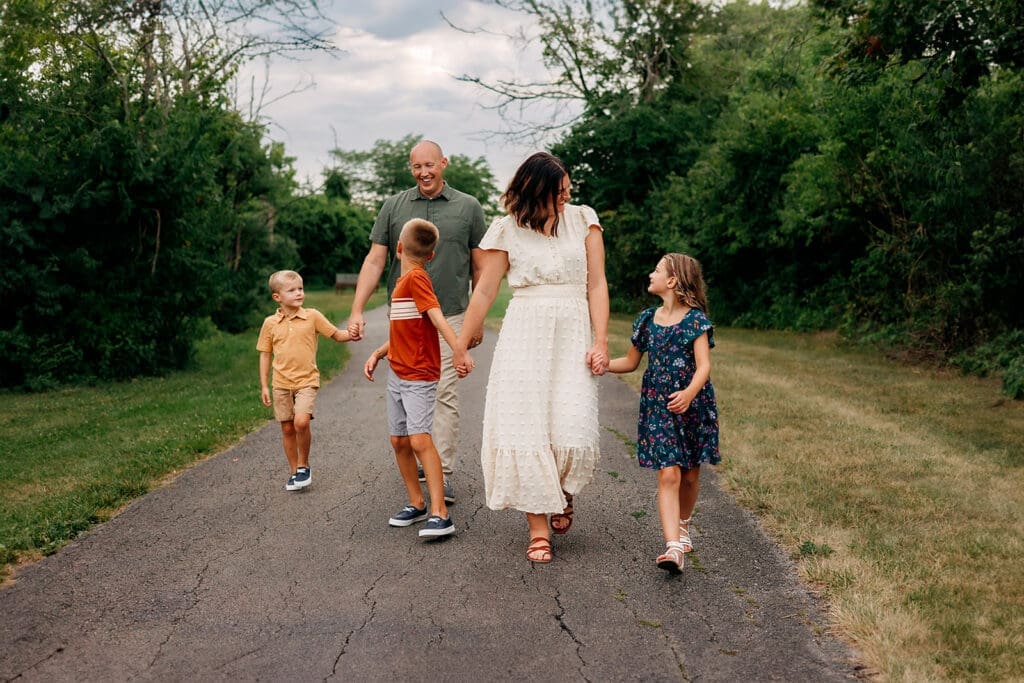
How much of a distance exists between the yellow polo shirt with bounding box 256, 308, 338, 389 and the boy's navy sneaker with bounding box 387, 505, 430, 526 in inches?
55.3

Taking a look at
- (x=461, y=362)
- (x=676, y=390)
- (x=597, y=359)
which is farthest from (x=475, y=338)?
(x=676, y=390)

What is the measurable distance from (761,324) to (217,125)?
1637 cm

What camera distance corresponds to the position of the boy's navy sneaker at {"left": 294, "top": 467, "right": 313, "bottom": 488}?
6.65m

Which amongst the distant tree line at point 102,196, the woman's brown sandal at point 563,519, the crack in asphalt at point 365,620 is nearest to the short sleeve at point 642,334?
the woman's brown sandal at point 563,519

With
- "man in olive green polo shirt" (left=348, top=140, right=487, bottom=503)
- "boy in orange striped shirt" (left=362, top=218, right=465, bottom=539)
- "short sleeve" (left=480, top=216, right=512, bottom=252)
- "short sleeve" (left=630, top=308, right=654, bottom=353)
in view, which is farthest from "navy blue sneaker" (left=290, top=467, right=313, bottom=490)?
"short sleeve" (left=630, top=308, right=654, bottom=353)

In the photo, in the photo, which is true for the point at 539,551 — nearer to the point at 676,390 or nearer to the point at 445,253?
the point at 676,390

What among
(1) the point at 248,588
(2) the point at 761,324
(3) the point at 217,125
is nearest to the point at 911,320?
(2) the point at 761,324

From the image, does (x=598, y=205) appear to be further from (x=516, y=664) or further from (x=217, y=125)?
(x=516, y=664)

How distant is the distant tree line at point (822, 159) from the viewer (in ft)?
36.2

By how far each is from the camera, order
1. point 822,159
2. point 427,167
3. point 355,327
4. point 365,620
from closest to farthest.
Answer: point 365,620
point 355,327
point 427,167
point 822,159

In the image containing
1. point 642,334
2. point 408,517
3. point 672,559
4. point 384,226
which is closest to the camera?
point 672,559

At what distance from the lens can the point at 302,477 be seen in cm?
670

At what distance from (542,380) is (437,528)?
42.7 inches

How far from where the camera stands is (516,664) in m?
3.70
